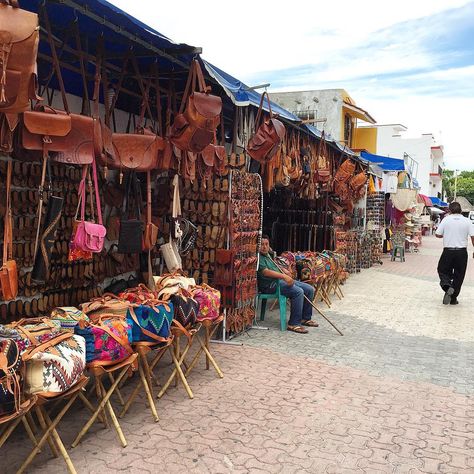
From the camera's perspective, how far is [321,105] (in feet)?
70.8

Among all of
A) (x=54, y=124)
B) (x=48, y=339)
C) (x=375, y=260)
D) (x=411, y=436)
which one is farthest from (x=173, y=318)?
(x=375, y=260)

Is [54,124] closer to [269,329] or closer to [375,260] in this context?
[269,329]

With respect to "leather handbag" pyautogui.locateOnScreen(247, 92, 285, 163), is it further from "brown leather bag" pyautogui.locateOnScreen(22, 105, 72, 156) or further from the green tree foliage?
the green tree foliage

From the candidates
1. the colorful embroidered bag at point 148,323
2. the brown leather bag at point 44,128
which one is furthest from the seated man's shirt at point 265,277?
the brown leather bag at point 44,128

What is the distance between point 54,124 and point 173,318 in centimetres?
178

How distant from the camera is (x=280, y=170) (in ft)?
24.2

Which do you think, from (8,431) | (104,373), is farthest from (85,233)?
Answer: (8,431)

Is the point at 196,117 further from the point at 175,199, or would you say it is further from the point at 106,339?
the point at 106,339

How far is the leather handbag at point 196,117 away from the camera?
4.42 meters

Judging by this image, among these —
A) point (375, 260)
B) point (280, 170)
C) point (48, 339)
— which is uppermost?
point (280, 170)

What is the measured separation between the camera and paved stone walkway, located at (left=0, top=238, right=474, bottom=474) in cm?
341

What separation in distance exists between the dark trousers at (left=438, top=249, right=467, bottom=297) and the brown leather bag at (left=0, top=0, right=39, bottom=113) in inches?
330

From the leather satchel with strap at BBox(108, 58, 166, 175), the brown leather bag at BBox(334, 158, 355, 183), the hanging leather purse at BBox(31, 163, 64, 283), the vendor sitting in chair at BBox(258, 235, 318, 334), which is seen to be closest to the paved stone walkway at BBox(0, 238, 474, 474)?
the vendor sitting in chair at BBox(258, 235, 318, 334)

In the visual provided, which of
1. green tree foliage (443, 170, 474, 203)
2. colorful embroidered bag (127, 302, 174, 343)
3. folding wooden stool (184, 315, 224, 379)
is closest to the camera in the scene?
colorful embroidered bag (127, 302, 174, 343)
